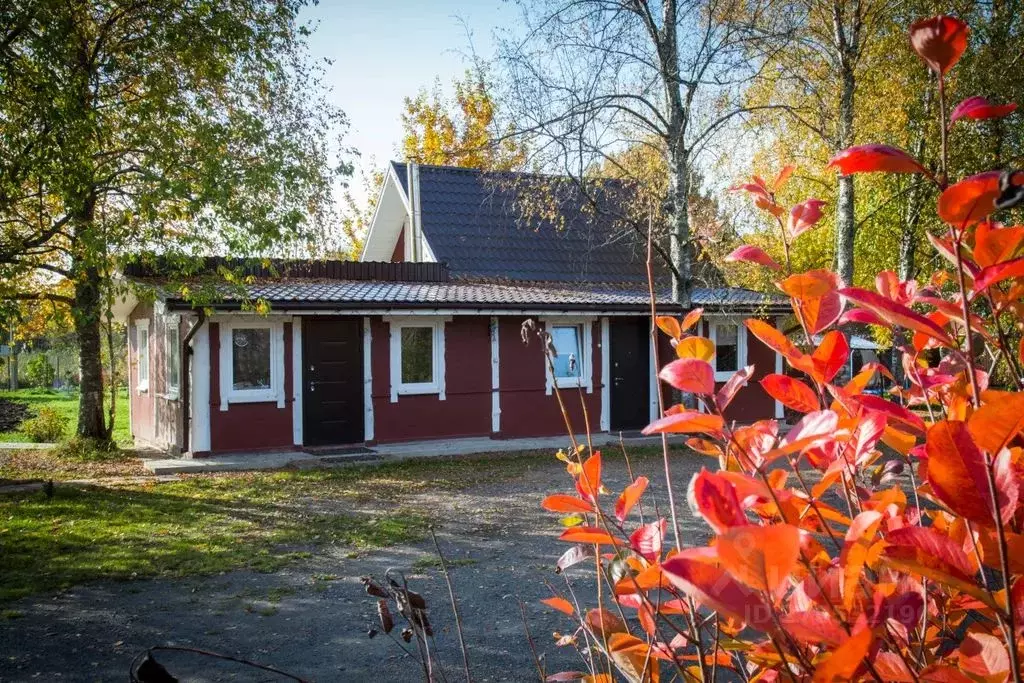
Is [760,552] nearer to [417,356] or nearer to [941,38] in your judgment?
[941,38]

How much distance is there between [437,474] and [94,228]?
5713mm

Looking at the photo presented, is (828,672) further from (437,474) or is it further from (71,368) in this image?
(71,368)

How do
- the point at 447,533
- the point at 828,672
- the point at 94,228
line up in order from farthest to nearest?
the point at 94,228, the point at 447,533, the point at 828,672

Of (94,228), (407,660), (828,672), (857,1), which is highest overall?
(857,1)

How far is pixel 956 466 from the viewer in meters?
0.83

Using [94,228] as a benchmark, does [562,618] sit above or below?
below

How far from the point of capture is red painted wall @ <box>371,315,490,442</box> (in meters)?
15.1

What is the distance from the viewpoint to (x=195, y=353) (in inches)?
536

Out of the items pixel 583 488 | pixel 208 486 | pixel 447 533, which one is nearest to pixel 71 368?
pixel 208 486

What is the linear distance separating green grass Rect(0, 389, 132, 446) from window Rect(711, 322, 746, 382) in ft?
41.7

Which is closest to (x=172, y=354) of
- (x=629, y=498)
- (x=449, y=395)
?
(x=449, y=395)

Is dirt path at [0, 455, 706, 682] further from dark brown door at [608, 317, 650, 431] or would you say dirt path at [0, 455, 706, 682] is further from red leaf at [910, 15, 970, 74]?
dark brown door at [608, 317, 650, 431]

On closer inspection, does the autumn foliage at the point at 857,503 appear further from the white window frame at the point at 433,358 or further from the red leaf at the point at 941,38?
the white window frame at the point at 433,358

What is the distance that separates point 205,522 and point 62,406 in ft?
72.9
